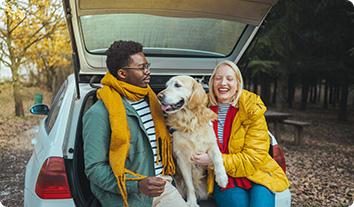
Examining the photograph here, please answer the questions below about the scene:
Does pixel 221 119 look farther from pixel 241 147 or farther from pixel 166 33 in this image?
pixel 166 33

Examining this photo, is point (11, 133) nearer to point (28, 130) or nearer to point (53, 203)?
point (28, 130)

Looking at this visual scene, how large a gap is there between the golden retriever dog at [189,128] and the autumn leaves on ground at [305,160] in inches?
115

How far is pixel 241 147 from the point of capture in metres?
2.66

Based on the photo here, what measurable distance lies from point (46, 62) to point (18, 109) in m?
4.69

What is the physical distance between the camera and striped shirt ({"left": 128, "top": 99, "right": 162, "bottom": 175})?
7.81 feet

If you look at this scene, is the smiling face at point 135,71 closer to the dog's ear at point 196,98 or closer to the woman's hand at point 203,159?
the dog's ear at point 196,98

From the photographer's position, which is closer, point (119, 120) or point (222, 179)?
point (119, 120)

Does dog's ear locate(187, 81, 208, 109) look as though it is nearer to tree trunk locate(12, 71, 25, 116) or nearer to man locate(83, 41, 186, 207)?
man locate(83, 41, 186, 207)

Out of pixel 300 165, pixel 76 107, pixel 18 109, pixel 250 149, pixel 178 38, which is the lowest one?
pixel 300 165

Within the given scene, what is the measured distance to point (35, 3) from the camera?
941 centimetres

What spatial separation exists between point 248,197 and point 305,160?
225 inches

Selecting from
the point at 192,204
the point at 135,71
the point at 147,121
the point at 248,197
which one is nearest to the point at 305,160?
the point at 248,197

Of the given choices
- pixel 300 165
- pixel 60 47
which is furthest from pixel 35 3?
pixel 300 165

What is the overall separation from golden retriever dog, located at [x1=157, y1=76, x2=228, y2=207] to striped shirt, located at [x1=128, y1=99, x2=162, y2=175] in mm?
215
